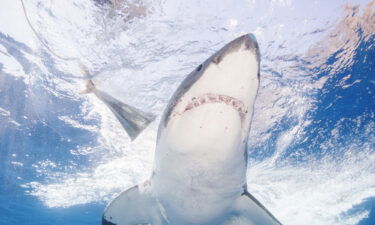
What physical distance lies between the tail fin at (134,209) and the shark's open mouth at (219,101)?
247 cm

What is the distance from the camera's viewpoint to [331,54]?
838 centimetres

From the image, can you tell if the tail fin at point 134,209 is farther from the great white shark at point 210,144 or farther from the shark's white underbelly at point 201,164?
the shark's white underbelly at point 201,164

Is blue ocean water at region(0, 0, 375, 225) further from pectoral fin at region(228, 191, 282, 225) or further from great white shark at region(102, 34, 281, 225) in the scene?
pectoral fin at region(228, 191, 282, 225)

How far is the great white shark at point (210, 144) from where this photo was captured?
2.50m

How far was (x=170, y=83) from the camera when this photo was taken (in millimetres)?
9328

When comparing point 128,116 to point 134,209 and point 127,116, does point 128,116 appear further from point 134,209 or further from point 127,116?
point 134,209

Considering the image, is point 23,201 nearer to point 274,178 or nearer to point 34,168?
point 34,168

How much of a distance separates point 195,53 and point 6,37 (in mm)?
6256

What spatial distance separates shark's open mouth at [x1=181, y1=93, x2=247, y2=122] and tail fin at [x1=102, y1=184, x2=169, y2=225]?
8.12 ft

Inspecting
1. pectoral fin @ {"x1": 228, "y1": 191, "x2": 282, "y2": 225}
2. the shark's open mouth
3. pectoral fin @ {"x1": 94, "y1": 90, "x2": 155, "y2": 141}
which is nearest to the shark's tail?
pectoral fin @ {"x1": 94, "y1": 90, "x2": 155, "y2": 141}

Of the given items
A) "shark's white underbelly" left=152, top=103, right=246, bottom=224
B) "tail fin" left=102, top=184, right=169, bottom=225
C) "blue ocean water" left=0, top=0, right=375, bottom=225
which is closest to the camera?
"shark's white underbelly" left=152, top=103, right=246, bottom=224

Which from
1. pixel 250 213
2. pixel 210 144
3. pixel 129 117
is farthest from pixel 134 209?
pixel 210 144

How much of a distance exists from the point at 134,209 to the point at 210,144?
279 centimetres

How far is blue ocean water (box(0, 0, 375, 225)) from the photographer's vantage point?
6.91 metres
